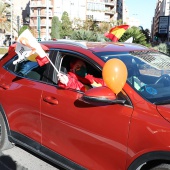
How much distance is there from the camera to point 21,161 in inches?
148

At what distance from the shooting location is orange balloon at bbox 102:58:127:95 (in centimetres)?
240

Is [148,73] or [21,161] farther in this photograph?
[21,161]

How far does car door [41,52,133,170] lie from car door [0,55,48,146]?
0.46 feet

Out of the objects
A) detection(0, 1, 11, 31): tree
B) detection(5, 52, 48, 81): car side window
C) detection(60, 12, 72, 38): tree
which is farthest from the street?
→ detection(60, 12, 72, 38): tree

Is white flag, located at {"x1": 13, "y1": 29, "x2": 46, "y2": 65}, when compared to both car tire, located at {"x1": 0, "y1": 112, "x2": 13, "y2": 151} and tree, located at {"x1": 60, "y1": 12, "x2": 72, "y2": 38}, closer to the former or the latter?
car tire, located at {"x1": 0, "y1": 112, "x2": 13, "y2": 151}

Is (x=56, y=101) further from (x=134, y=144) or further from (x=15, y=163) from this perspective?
(x=15, y=163)

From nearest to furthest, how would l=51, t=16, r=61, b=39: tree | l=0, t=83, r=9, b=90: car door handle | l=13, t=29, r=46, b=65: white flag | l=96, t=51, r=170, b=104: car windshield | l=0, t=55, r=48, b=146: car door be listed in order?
l=96, t=51, r=170, b=104: car windshield
l=13, t=29, r=46, b=65: white flag
l=0, t=55, r=48, b=146: car door
l=0, t=83, r=9, b=90: car door handle
l=51, t=16, r=61, b=39: tree

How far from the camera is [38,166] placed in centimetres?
362

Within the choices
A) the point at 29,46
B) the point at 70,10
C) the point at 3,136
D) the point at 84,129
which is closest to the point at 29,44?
the point at 29,46

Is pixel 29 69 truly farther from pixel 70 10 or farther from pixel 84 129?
pixel 70 10

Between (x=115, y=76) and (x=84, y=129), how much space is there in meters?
0.65

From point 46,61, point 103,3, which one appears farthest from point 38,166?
point 103,3

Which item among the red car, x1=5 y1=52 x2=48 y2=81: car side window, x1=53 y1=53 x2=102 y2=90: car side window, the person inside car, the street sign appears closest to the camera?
the red car

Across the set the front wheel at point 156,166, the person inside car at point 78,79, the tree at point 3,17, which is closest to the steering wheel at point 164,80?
the person inside car at point 78,79
